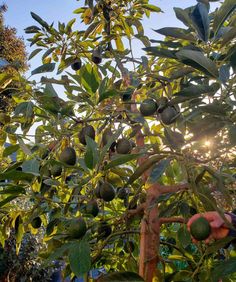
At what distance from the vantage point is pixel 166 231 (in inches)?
66.2

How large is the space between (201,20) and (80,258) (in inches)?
24.5

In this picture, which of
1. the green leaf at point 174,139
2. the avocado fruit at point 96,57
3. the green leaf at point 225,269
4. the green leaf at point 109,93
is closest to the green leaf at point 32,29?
the avocado fruit at point 96,57

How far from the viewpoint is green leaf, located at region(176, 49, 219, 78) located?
0.75m

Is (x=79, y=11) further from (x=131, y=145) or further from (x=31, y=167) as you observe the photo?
(x=31, y=167)

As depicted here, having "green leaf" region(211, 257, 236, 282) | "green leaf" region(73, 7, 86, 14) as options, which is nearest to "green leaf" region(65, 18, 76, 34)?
"green leaf" region(73, 7, 86, 14)

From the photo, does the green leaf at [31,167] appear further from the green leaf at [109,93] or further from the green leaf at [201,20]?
the green leaf at [201,20]

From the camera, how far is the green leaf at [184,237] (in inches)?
52.2

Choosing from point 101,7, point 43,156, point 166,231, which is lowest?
point 166,231

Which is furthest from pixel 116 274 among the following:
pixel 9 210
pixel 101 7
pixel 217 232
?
pixel 101 7

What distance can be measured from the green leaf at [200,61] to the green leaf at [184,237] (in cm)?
70

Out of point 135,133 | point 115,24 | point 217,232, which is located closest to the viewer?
point 217,232

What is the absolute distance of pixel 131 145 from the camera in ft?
4.09

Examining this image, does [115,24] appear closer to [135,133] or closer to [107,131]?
[135,133]

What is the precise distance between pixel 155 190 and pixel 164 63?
70 centimetres
